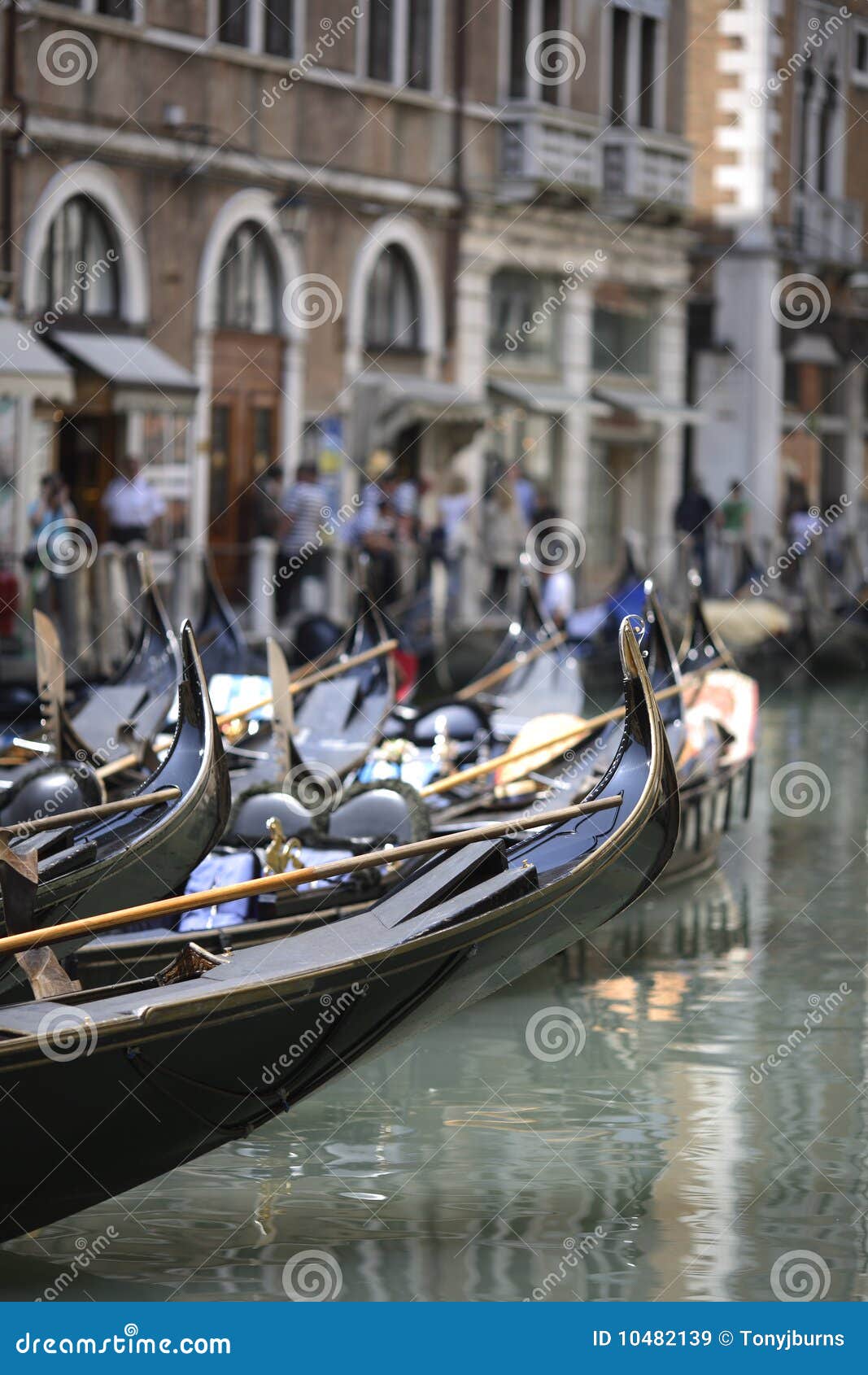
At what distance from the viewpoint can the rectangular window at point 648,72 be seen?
58.6 ft

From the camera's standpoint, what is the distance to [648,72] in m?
18.0

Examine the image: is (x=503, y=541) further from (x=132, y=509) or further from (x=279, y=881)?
(x=279, y=881)

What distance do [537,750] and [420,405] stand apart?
26.7 feet

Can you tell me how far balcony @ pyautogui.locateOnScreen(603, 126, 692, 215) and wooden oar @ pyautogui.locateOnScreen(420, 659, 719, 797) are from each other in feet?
32.9

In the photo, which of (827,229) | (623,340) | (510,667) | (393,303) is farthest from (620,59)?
(510,667)

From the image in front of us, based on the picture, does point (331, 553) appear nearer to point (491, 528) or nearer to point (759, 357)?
point (491, 528)

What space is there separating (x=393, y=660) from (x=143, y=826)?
10.9 feet

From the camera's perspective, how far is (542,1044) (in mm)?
5387

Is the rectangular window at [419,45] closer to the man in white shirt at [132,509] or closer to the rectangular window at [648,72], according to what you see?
the rectangular window at [648,72]

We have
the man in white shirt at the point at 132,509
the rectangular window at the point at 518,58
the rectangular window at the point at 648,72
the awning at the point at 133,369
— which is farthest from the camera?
the rectangular window at the point at 648,72

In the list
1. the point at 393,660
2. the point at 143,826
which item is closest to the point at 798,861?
the point at 393,660

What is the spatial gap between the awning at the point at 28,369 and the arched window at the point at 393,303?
3737 mm

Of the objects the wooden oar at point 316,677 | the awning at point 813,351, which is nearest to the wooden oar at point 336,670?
the wooden oar at point 316,677

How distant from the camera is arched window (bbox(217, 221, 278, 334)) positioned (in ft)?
43.8
